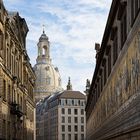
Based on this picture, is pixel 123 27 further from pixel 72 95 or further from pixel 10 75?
pixel 72 95

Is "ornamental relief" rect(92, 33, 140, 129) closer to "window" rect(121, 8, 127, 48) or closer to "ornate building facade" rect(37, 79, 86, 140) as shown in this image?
"window" rect(121, 8, 127, 48)

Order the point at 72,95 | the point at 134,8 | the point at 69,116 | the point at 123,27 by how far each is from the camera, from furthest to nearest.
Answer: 1. the point at 72,95
2. the point at 69,116
3. the point at 123,27
4. the point at 134,8

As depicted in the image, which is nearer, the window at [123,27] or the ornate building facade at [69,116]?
the window at [123,27]

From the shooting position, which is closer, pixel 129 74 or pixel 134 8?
pixel 134 8

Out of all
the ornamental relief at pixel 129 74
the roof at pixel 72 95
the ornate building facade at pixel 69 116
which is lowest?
the ornamental relief at pixel 129 74

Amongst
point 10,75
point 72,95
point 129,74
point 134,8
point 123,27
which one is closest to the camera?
point 134,8

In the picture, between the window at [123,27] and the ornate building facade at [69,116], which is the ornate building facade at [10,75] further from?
the ornate building facade at [69,116]

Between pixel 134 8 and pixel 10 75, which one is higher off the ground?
pixel 10 75

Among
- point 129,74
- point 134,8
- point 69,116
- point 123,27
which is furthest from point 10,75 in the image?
point 69,116

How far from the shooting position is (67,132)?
6344 inches

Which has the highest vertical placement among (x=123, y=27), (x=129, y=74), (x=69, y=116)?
(x=69, y=116)

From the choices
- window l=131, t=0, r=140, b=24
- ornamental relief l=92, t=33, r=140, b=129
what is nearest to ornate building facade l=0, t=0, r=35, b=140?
ornamental relief l=92, t=33, r=140, b=129

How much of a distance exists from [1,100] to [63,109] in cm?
12307

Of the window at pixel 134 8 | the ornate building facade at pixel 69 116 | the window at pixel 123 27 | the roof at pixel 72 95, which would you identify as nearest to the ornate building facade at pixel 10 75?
the window at pixel 123 27
